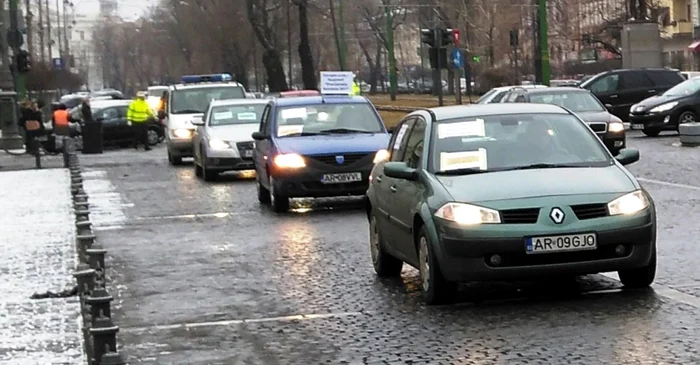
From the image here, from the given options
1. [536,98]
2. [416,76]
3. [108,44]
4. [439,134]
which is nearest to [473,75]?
[416,76]

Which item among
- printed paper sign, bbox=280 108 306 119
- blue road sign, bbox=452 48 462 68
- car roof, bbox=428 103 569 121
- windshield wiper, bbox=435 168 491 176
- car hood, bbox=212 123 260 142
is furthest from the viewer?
blue road sign, bbox=452 48 462 68

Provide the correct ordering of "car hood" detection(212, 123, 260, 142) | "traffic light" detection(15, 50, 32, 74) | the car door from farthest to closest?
"traffic light" detection(15, 50, 32, 74)
"car hood" detection(212, 123, 260, 142)
the car door

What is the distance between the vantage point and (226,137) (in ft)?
85.1

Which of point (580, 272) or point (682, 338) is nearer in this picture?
point (682, 338)

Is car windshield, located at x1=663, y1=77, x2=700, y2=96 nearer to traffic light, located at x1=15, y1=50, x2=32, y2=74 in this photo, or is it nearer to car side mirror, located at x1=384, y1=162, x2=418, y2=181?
traffic light, located at x1=15, y1=50, x2=32, y2=74

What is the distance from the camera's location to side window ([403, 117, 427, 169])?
10.9 metres

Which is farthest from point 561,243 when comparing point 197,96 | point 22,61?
point 22,61

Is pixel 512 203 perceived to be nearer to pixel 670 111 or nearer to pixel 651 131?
pixel 670 111

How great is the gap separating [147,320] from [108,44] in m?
160

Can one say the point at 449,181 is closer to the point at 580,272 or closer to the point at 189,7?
the point at 580,272

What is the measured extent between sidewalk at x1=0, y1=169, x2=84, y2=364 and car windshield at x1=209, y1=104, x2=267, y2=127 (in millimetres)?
3977

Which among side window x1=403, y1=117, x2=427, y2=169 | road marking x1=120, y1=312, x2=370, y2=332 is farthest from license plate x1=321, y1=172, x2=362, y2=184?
road marking x1=120, y1=312, x2=370, y2=332

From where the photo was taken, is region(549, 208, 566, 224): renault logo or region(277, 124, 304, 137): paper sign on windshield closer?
region(549, 208, 566, 224): renault logo

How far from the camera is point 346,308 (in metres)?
10.2
